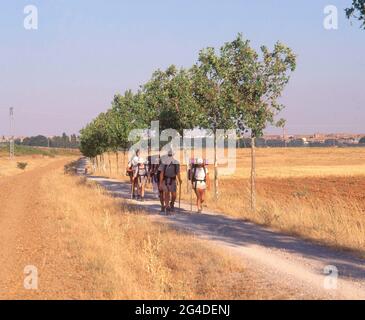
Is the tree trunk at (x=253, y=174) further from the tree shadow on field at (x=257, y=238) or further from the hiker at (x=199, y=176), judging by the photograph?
the hiker at (x=199, y=176)

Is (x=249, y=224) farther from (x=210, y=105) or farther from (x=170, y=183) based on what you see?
(x=210, y=105)

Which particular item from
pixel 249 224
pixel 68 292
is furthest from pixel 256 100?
pixel 68 292

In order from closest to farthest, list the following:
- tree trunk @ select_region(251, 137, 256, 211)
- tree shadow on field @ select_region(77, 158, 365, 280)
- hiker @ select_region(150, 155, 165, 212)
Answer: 1. tree shadow on field @ select_region(77, 158, 365, 280)
2. tree trunk @ select_region(251, 137, 256, 211)
3. hiker @ select_region(150, 155, 165, 212)

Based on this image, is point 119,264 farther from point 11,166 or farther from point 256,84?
point 11,166

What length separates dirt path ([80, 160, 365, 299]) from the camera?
854 centimetres

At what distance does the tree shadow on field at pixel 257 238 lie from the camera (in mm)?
10227

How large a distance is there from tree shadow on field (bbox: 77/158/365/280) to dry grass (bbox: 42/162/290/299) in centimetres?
85

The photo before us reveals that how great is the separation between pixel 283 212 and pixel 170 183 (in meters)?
3.60

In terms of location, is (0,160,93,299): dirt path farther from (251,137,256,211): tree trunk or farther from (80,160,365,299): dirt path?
(251,137,256,211): tree trunk

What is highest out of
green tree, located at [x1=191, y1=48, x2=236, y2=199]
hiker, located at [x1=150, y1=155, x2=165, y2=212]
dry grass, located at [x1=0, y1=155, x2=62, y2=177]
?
green tree, located at [x1=191, y1=48, x2=236, y2=199]

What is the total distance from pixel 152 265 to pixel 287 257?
259cm

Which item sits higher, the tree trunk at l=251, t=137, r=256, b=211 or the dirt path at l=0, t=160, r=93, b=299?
the tree trunk at l=251, t=137, r=256, b=211

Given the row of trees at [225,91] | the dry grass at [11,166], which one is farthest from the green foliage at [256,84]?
the dry grass at [11,166]

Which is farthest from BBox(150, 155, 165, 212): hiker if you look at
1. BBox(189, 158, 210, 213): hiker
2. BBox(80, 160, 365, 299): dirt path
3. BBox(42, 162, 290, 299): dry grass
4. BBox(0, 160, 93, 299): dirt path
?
BBox(0, 160, 93, 299): dirt path
